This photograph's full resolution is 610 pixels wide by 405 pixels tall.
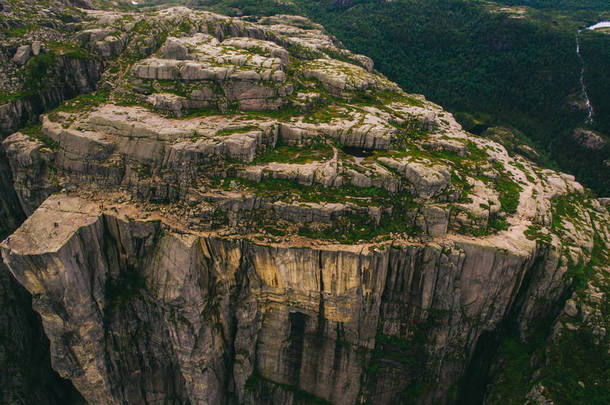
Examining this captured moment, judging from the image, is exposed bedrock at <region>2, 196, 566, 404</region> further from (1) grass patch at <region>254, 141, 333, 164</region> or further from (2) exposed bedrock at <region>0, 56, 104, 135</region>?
(2) exposed bedrock at <region>0, 56, 104, 135</region>

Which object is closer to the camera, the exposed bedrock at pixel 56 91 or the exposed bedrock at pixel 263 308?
the exposed bedrock at pixel 263 308

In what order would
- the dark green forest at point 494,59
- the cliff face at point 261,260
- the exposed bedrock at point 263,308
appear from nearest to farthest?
the exposed bedrock at point 263,308 → the cliff face at point 261,260 → the dark green forest at point 494,59

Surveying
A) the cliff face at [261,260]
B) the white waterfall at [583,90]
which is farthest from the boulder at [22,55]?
the white waterfall at [583,90]

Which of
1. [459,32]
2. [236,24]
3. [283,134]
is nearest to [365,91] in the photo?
[283,134]

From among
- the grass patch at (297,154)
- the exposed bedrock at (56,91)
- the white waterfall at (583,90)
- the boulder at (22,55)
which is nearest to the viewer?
the grass patch at (297,154)

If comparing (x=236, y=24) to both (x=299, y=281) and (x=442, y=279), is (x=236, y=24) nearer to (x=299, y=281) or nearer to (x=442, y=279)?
(x=299, y=281)

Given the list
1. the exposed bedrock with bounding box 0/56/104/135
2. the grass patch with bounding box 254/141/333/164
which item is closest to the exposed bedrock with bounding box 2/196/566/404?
the grass patch with bounding box 254/141/333/164

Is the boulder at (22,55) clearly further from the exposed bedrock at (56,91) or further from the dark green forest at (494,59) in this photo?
the dark green forest at (494,59)
